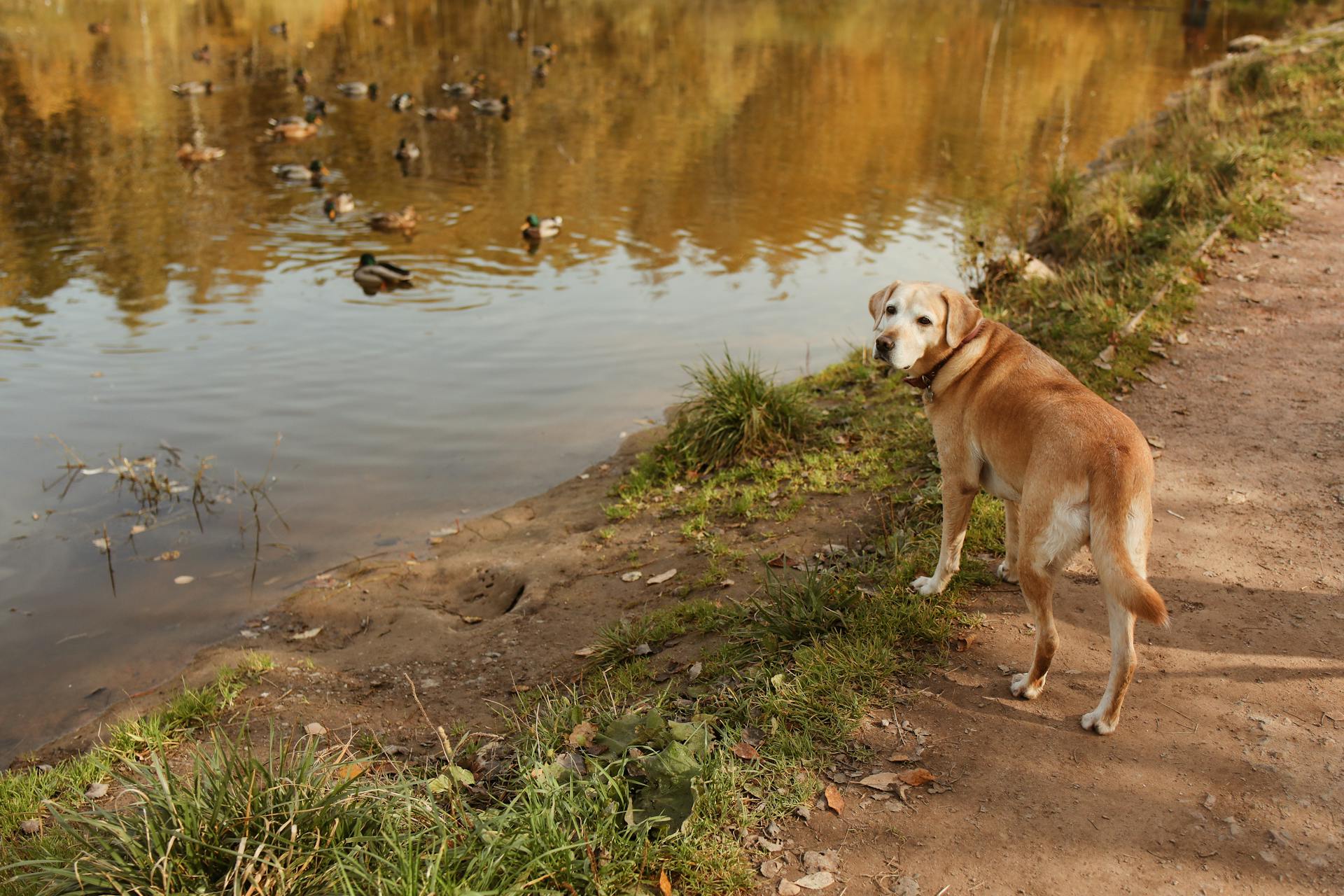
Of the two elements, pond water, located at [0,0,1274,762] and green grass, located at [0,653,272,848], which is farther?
pond water, located at [0,0,1274,762]

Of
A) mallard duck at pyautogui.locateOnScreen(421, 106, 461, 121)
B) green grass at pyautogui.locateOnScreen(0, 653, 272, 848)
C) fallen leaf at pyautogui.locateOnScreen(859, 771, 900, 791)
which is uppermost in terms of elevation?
mallard duck at pyautogui.locateOnScreen(421, 106, 461, 121)

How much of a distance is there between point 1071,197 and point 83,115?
20902 millimetres

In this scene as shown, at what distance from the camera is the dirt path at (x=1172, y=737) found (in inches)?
141

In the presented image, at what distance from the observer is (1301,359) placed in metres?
8.07

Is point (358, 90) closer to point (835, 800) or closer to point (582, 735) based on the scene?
point (582, 735)

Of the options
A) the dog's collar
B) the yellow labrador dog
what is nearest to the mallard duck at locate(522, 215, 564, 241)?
the yellow labrador dog

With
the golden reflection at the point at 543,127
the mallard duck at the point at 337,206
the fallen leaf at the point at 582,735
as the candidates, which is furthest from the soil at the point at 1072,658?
the mallard duck at the point at 337,206

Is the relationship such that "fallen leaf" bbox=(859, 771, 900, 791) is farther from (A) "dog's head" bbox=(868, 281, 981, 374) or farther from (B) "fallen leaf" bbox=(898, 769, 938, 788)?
(A) "dog's head" bbox=(868, 281, 981, 374)

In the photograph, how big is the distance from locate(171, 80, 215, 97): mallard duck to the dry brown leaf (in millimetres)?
25830

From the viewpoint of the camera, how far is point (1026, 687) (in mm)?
4457

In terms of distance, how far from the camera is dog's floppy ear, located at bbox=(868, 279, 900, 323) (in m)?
5.20

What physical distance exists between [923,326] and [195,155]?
17556 mm

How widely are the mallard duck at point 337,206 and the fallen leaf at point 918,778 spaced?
14695 mm

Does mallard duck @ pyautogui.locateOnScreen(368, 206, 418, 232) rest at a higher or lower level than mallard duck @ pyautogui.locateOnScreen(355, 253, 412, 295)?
higher
